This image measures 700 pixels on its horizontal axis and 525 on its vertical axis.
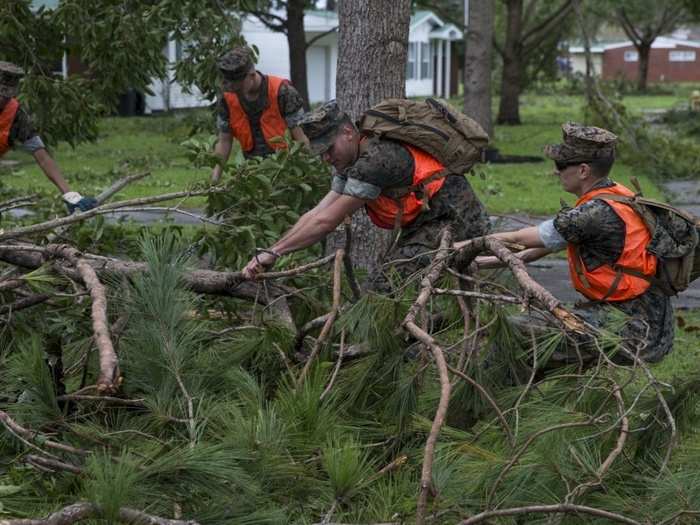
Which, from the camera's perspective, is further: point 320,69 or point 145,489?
point 320,69

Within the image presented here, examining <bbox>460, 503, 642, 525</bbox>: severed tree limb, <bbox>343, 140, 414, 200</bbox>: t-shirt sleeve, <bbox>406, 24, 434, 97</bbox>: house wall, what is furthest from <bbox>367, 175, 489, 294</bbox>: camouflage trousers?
<bbox>406, 24, 434, 97</bbox>: house wall

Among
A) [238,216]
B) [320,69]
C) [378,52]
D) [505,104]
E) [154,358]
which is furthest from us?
[320,69]

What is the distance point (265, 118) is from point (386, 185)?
2.83m

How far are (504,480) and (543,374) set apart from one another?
1.01 m

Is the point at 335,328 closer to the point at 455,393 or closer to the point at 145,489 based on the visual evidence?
the point at 455,393

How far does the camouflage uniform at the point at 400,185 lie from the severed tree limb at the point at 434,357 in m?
0.40

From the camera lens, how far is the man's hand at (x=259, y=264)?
5.14 m

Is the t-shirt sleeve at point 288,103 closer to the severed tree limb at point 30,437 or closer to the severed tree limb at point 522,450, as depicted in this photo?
the severed tree limb at point 30,437

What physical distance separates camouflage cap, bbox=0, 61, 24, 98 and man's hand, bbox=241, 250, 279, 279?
265cm

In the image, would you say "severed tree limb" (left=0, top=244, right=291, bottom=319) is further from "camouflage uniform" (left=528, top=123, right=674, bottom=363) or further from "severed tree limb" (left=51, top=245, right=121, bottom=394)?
"camouflage uniform" (left=528, top=123, right=674, bottom=363)

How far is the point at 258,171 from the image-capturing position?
6270mm

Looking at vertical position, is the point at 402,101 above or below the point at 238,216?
above

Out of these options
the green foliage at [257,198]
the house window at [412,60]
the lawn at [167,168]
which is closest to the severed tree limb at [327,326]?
the green foliage at [257,198]

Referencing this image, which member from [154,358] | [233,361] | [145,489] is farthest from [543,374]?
[145,489]
